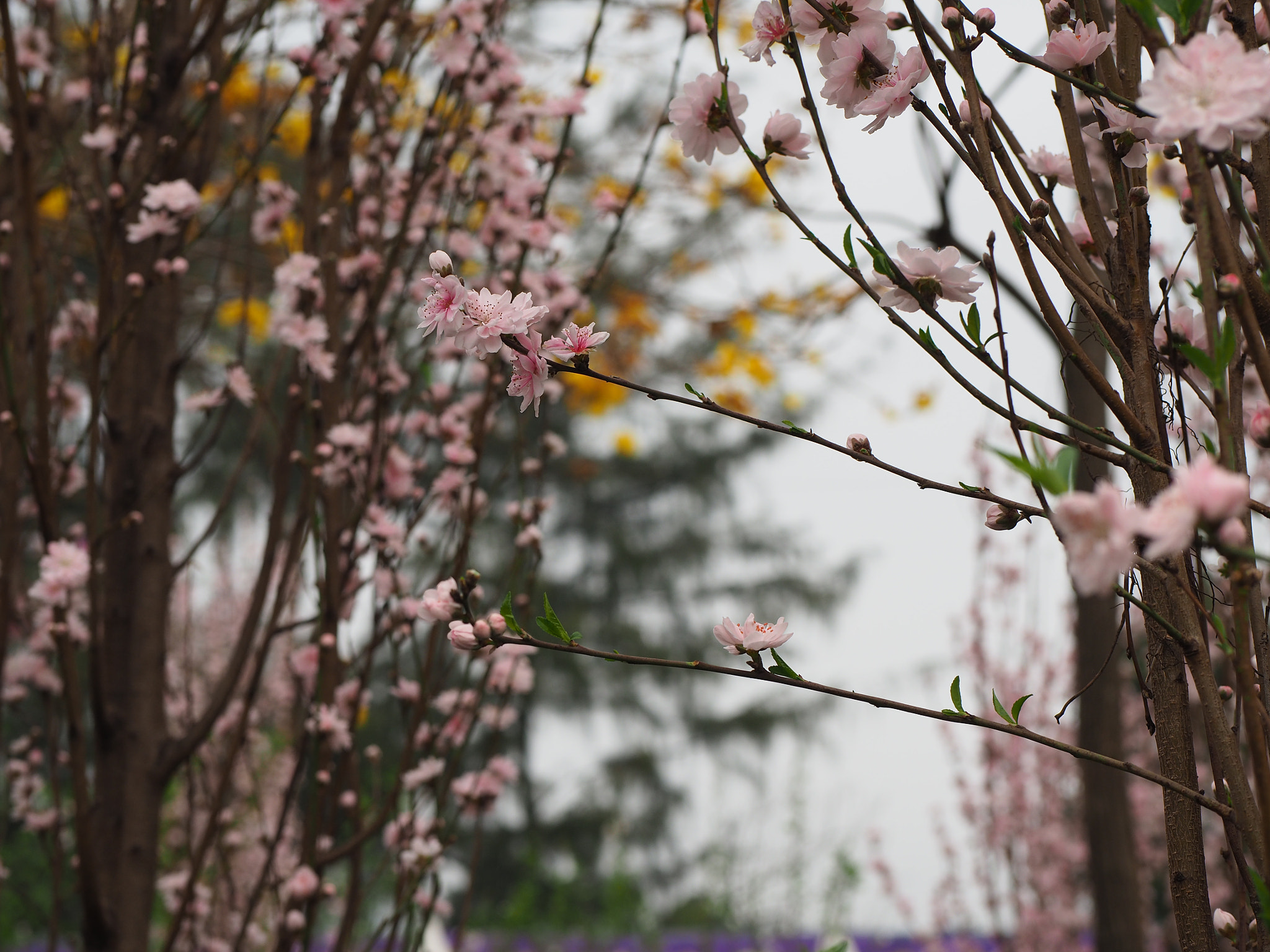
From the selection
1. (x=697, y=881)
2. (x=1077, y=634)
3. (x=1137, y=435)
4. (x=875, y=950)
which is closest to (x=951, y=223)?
(x=1077, y=634)

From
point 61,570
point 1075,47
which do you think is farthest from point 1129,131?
point 61,570

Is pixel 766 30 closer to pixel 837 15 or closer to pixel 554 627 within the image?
pixel 837 15

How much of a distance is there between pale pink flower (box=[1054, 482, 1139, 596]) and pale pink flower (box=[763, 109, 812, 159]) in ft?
1.77

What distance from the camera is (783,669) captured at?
29.5 inches

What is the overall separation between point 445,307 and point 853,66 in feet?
1.28

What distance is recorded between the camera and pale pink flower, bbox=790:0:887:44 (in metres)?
0.83

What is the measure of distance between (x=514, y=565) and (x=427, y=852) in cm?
45

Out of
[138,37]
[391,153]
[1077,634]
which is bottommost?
[1077,634]

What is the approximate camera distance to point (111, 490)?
1.78 meters

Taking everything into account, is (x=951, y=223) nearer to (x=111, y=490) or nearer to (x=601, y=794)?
(x=111, y=490)

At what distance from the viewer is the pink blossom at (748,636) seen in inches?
30.3

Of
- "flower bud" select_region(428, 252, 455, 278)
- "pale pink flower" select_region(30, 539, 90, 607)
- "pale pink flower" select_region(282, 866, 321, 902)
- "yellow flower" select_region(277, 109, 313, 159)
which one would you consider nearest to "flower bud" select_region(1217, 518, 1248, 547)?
"flower bud" select_region(428, 252, 455, 278)

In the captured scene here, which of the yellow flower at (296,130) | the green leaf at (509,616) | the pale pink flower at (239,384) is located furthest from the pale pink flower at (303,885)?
the yellow flower at (296,130)

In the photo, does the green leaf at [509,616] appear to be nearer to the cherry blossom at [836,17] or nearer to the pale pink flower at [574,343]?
the pale pink flower at [574,343]
